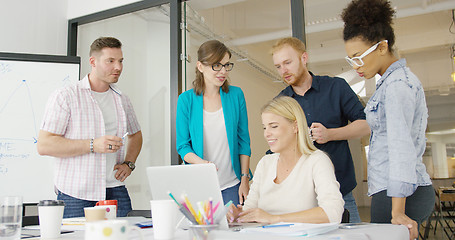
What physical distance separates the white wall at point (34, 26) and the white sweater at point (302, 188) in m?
2.74

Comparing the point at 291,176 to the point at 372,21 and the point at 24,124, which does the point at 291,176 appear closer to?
the point at 372,21

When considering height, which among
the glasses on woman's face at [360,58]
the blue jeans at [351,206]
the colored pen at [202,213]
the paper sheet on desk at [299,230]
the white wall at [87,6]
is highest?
the white wall at [87,6]

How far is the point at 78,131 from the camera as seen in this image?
244 centimetres

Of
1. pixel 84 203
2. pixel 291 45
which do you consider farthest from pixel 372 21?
pixel 84 203

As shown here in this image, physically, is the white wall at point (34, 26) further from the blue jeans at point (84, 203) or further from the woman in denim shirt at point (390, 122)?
the woman in denim shirt at point (390, 122)

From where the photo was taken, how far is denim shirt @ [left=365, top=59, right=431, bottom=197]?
1.35 m

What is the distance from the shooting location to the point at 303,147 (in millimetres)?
1845

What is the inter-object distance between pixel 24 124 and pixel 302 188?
2423mm

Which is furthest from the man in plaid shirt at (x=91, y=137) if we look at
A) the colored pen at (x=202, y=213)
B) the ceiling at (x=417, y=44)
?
the colored pen at (x=202, y=213)

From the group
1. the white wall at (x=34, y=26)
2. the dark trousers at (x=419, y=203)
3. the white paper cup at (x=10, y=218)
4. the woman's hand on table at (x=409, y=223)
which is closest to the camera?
the white paper cup at (x=10, y=218)

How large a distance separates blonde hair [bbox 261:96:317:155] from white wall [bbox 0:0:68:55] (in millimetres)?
2635

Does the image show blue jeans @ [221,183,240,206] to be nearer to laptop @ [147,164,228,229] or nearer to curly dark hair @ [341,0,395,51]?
laptop @ [147,164,228,229]

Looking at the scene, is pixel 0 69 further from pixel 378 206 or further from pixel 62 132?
pixel 378 206

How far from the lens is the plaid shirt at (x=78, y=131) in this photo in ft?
7.73
